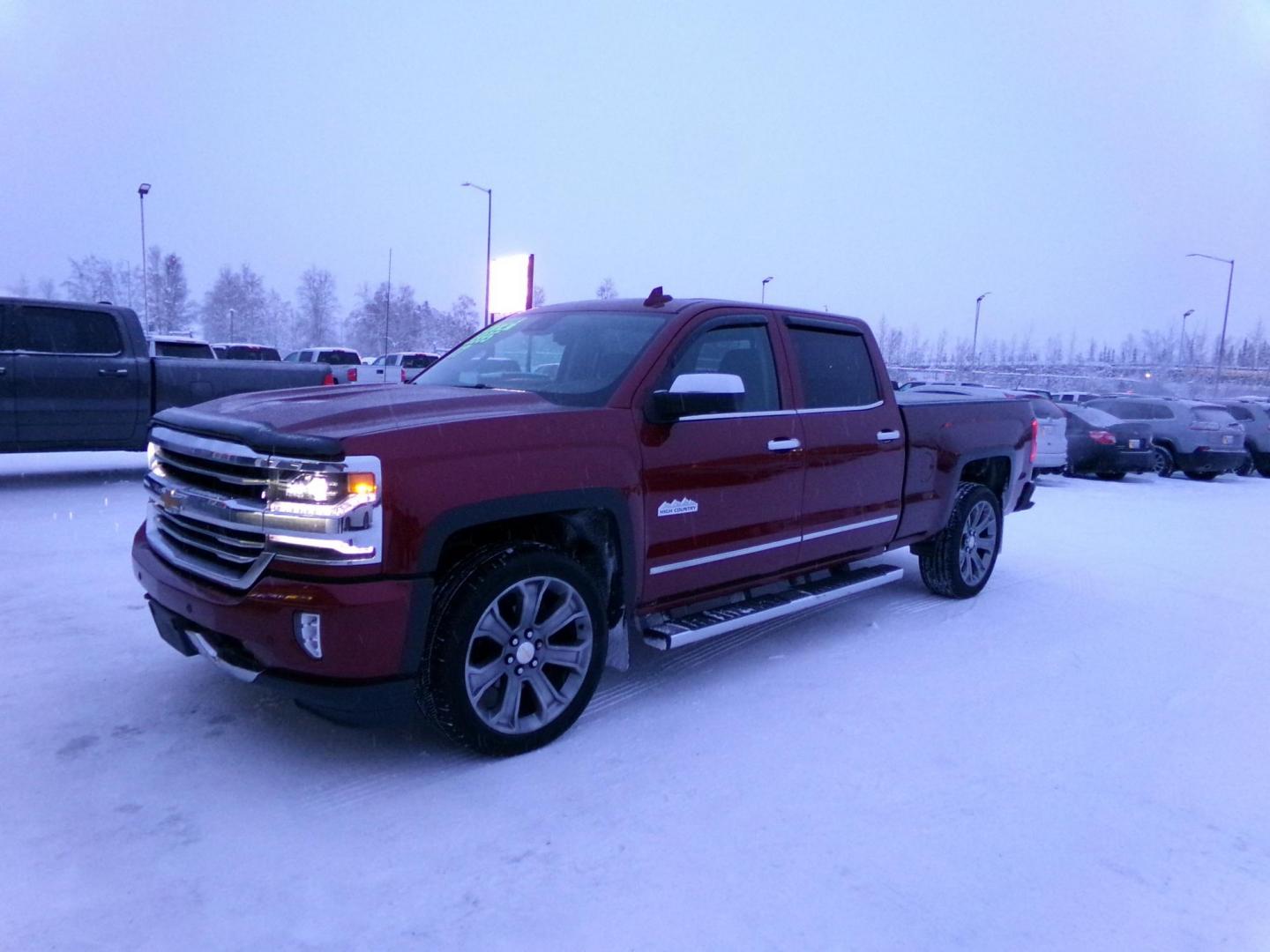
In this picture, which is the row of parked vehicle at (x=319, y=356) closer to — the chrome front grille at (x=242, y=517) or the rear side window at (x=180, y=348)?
the rear side window at (x=180, y=348)

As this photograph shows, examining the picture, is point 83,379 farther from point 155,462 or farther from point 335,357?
point 335,357

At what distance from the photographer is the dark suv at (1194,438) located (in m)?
16.2

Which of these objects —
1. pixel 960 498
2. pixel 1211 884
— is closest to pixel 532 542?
pixel 1211 884

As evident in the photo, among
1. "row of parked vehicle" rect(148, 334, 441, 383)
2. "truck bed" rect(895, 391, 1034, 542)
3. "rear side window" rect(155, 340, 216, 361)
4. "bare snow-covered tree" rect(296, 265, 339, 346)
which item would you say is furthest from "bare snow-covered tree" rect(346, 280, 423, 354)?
"truck bed" rect(895, 391, 1034, 542)

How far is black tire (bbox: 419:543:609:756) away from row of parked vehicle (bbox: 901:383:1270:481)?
10820 millimetres

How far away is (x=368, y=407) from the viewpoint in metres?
3.49

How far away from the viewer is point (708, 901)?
2.68 metres

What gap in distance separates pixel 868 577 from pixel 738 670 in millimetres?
1141

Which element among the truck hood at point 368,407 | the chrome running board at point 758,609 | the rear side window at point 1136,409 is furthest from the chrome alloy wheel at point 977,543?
the rear side window at point 1136,409

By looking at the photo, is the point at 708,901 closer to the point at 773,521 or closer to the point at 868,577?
the point at 773,521

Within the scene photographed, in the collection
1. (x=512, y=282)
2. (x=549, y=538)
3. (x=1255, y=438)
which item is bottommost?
(x=1255, y=438)

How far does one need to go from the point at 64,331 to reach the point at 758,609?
27.4 ft

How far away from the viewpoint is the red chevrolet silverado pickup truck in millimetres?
3090

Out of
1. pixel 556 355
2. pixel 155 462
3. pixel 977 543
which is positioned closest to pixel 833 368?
pixel 556 355
